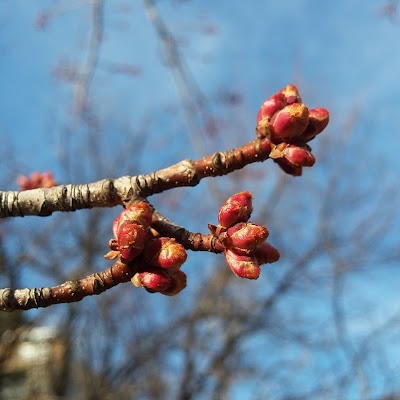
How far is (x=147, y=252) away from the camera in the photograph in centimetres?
131

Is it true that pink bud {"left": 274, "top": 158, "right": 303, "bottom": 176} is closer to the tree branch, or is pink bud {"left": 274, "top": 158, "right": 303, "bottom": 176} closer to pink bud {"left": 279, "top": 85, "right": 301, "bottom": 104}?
the tree branch

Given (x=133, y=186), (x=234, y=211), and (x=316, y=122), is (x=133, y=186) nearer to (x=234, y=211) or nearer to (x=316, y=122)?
(x=234, y=211)

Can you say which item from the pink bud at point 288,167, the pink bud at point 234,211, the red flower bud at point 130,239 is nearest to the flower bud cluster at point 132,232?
the red flower bud at point 130,239

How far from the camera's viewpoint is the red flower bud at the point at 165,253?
1.27 metres

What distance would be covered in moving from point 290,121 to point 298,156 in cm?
8

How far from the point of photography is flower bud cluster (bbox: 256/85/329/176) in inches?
56.4

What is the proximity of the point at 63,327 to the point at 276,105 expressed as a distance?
794 centimetres

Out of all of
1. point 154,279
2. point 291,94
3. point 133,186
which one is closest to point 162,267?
point 154,279

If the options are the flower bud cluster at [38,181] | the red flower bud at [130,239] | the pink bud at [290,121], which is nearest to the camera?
the red flower bud at [130,239]

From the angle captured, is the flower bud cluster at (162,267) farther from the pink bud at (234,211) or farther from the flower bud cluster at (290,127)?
the flower bud cluster at (290,127)

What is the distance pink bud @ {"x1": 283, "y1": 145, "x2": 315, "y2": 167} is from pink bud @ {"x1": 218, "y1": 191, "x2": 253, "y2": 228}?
0.18m

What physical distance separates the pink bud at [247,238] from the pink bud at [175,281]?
13 centimetres

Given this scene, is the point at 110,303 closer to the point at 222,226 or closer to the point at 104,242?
the point at 104,242

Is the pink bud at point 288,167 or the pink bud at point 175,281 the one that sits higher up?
the pink bud at point 288,167
